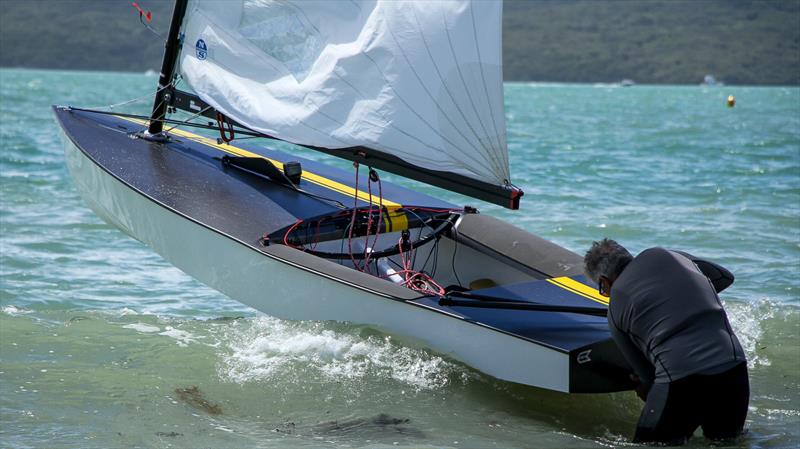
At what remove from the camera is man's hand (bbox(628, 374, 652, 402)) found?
421cm

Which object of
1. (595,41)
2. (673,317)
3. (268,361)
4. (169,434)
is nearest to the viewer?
(673,317)

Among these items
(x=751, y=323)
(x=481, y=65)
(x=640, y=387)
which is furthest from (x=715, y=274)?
(x=751, y=323)

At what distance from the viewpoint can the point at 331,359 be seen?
5566mm

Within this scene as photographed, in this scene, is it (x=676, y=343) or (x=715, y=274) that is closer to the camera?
(x=676, y=343)

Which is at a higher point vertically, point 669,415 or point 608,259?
point 608,259

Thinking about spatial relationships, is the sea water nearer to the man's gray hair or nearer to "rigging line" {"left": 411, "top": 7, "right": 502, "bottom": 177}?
the man's gray hair

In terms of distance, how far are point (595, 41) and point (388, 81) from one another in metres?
153

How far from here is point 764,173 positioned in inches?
604

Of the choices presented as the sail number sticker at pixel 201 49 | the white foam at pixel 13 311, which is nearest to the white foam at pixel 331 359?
the white foam at pixel 13 311

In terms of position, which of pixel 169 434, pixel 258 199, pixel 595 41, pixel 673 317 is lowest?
pixel 169 434

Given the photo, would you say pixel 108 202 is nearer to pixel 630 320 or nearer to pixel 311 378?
pixel 311 378

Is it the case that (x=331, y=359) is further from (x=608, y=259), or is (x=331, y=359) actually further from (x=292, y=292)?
(x=608, y=259)

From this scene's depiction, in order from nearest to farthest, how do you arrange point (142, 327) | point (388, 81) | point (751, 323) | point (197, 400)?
point (197, 400) → point (388, 81) → point (142, 327) → point (751, 323)

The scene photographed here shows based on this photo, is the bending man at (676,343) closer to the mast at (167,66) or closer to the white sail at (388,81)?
the white sail at (388,81)
